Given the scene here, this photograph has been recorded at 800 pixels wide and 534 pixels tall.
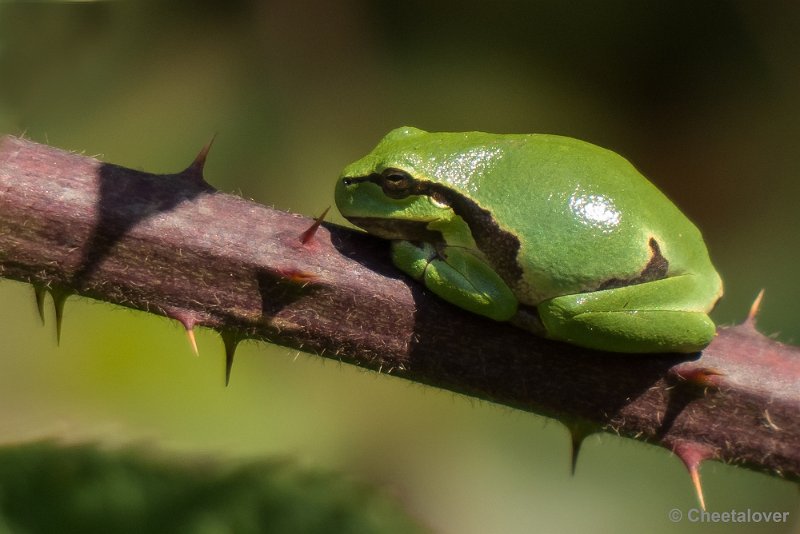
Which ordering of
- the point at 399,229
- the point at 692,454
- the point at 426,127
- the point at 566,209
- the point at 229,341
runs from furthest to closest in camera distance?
the point at 426,127, the point at 399,229, the point at 566,209, the point at 692,454, the point at 229,341

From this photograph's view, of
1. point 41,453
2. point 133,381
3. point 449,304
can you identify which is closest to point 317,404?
point 133,381

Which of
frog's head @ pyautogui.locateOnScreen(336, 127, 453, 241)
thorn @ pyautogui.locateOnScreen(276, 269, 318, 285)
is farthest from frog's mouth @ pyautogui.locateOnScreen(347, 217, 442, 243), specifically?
thorn @ pyautogui.locateOnScreen(276, 269, 318, 285)

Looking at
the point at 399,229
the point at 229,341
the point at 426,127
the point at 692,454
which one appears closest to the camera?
the point at 229,341

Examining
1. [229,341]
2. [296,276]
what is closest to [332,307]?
[296,276]

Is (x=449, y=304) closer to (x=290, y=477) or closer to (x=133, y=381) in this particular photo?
(x=290, y=477)

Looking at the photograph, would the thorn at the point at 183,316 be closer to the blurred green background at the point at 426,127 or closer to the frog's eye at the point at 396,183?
the frog's eye at the point at 396,183

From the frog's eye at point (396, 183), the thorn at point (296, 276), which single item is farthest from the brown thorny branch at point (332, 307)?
the frog's eye at point (396, 183)

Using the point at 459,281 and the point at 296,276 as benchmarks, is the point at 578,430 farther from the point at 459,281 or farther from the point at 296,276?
the point at 296,276
